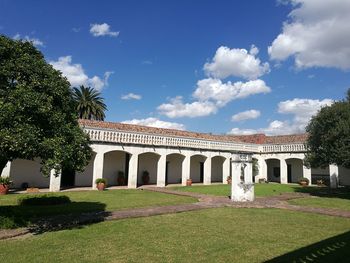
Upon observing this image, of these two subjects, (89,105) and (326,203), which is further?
(89,105)

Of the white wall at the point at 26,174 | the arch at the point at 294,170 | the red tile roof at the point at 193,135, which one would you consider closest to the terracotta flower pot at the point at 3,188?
the white wall at the point at 26,174

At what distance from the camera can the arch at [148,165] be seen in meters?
26.9

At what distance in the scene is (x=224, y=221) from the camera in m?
10.9

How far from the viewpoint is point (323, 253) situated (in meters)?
7.13

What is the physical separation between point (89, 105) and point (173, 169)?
1682 cm

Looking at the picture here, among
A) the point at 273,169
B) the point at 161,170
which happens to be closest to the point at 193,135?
the point at 161,170

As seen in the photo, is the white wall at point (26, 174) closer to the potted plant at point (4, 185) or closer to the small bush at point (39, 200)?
the potted plant at point (4, 185)

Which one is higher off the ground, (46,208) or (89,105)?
(89,105)

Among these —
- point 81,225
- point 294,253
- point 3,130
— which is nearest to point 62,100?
point 3,130

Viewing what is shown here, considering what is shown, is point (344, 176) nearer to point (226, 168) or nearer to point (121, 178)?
point (226, 168)

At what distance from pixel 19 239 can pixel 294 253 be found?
22.7ft

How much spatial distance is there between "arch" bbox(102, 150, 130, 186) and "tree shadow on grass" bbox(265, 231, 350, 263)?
1875 centimetres

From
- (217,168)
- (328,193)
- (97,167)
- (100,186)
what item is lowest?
(328,193)

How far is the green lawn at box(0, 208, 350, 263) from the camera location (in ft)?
22.2
